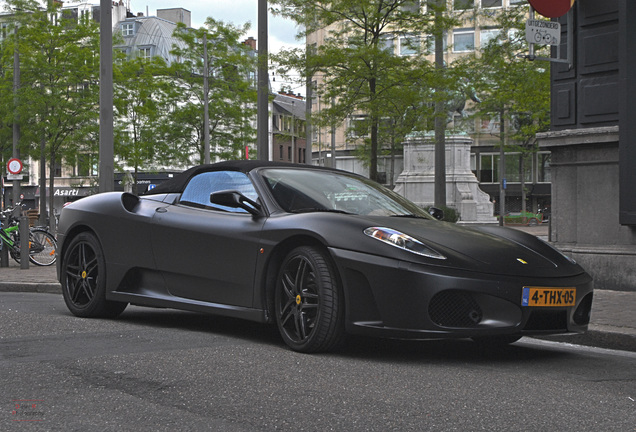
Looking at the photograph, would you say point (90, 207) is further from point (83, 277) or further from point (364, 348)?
point (364, 348)

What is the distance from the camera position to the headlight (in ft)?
17.6

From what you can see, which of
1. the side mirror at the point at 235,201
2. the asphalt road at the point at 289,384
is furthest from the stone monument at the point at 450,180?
the side mirror at the point at 235,201

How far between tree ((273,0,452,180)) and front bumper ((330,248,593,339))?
A: 14.8 m

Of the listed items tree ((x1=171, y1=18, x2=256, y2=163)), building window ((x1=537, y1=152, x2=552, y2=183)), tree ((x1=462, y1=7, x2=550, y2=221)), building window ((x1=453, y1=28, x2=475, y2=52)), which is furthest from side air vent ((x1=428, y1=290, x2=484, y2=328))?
building window ((x1=453, y1=28, x2=475, y2=52))

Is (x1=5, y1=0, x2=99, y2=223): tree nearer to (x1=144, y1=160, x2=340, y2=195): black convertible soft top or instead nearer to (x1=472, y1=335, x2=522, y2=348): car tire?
(x1=144, y1=160, x2=340, y2=195): black convertible soft top

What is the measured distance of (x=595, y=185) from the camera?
11062mm

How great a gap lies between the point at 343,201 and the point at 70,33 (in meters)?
31.9

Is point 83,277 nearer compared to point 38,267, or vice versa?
point 83,277

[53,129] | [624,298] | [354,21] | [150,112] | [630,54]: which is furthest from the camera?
[150,112]

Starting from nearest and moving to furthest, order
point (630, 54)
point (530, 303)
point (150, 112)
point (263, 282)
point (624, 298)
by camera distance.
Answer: point (530, 303) → point (263, 282) → point (624, 298) → point (630, 54) → point (150, 112)

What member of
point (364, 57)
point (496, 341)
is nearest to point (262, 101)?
point (364, 57)

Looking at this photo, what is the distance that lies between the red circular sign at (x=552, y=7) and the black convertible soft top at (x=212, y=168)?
195 inches

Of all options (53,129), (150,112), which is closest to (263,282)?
(53,129)

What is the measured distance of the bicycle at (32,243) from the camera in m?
15.8
